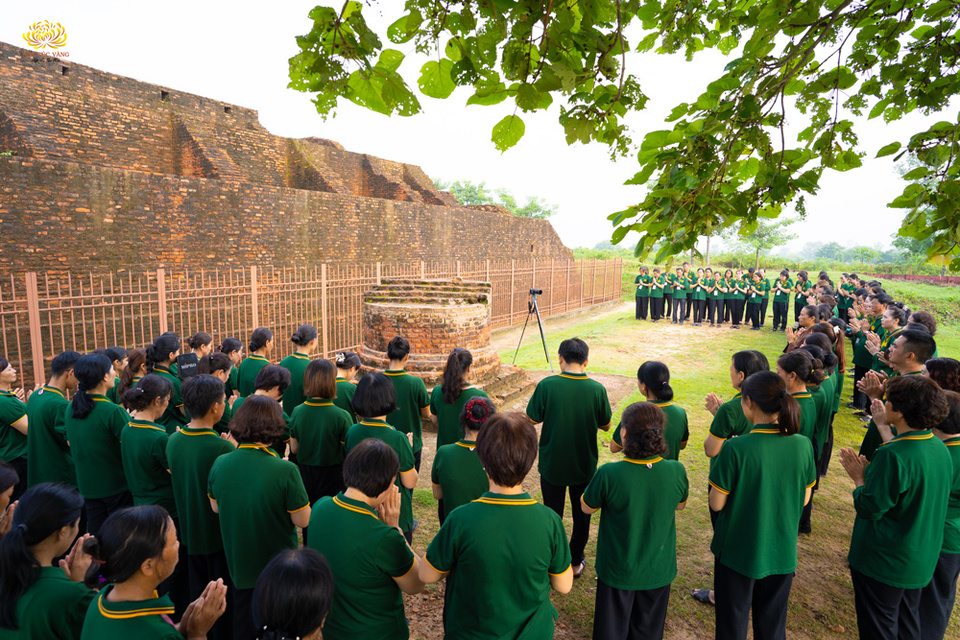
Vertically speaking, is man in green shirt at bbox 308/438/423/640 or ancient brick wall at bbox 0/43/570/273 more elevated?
ancient brick wall at bbox 0/43/570/273

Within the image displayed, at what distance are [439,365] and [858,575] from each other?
5330 millimetres

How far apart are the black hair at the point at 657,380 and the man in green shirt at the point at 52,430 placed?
3.67m

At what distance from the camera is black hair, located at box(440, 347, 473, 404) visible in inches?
146

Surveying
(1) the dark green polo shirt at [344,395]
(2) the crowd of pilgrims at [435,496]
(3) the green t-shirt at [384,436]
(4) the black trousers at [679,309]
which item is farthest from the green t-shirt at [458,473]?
(4) the black trousers at [679,309]

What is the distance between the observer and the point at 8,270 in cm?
680

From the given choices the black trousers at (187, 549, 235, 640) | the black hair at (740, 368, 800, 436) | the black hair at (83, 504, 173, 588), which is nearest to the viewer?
the black hair at (83, 504, 173, 588)

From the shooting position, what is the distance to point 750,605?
275 cm

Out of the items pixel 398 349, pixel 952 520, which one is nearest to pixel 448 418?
pixel 398 349

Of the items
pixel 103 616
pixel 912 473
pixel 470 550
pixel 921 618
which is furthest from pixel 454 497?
pixel 921 618

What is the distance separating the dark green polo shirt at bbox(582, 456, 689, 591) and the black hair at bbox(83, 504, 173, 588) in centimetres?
183

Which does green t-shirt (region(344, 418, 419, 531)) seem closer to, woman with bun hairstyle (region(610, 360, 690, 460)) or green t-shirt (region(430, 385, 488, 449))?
green t-shirt (region(430, 385, 488, 449))

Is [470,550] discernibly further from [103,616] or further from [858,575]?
[858,575]

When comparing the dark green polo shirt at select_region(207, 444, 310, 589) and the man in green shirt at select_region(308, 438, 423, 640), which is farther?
the dark green polo shirt at select_region(207, 444, 310, 589)

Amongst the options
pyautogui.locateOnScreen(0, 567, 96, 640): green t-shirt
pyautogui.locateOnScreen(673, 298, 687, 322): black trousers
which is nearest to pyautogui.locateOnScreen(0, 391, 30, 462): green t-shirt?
pyautogui.locateOnScreen(0, 567, 96, 640): green t-shirt
